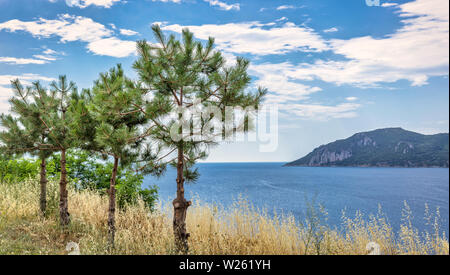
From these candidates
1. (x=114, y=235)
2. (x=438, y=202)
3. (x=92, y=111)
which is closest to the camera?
(x=92, y=111)

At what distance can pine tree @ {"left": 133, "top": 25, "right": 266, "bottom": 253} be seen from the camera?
13.6ft

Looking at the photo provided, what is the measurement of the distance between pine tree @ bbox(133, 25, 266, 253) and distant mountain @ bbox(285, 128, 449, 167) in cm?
5782

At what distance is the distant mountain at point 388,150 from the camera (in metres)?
53.8

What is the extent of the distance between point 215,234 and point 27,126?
421 centimetres

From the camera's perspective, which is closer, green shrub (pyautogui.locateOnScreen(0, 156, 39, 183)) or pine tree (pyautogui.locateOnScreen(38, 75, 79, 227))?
pine tree (pyautogui.locateOnScreen(38, 75, 79, 227))

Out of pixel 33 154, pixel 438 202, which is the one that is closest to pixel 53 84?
pixel 33 154

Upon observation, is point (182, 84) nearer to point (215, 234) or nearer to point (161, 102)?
point (161, 102)

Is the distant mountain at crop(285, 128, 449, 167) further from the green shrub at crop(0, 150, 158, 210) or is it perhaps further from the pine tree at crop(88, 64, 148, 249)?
the pine tree at crop(88, 64, 148, 249)

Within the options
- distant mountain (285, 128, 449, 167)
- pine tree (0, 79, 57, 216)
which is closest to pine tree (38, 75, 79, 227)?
pine tree (0, 79, 57, 216)

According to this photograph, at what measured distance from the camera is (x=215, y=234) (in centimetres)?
501

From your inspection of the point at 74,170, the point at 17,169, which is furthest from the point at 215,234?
the point at 17,169
